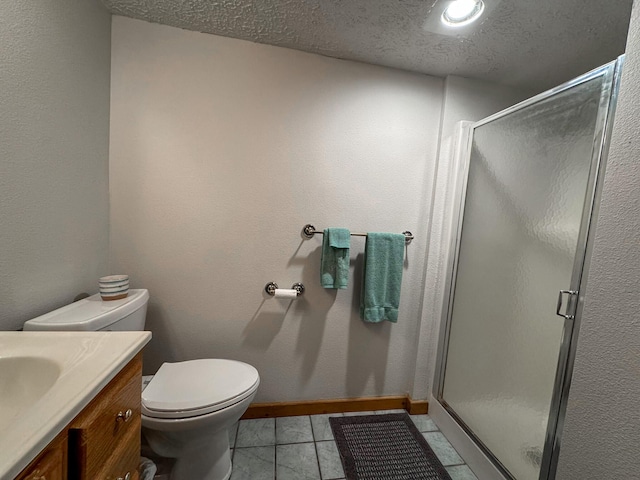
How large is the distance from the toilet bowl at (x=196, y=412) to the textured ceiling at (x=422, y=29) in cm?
158

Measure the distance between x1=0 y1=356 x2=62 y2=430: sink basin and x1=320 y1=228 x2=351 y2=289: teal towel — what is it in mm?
1029

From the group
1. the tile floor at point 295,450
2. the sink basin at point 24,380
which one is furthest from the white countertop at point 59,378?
the tile floor at point 295,450

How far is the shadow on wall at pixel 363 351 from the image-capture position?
1535 mm

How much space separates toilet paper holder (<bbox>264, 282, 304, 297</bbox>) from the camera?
1409mm

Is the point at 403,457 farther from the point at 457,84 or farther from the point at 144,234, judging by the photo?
the point at 457,84

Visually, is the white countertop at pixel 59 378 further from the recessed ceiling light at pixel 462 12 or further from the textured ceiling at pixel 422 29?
the recessed ceiling light at pixel 462 12

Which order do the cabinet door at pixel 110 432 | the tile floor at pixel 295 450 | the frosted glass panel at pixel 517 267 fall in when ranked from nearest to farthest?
1. the cabinet door at pixel 110 432
2. the frosted glass panel at pixel 517 267
3. the tile floor at pixel 295 450

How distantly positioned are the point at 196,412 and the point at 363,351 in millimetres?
962

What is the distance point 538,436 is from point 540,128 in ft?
4.25

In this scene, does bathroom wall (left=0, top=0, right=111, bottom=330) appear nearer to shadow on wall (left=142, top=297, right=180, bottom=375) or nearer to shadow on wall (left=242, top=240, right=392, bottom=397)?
shadow on wall (left=142, top=297, right=180, bottom=375)

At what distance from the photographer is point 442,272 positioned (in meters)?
1.53

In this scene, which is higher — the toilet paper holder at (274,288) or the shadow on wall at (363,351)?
the toilet paper holder at (274,288)

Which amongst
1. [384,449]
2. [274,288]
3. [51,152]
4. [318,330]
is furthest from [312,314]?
[51,152]

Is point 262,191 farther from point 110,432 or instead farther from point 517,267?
point 517,267
